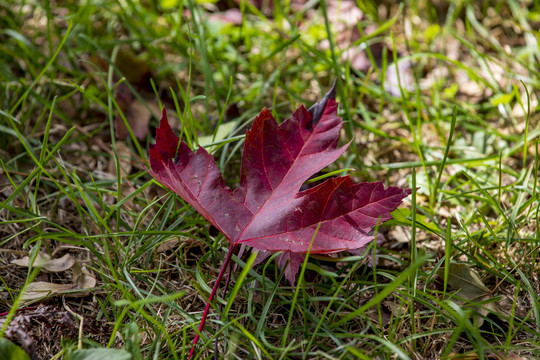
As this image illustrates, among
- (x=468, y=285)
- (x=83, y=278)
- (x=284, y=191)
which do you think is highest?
(x=284, y=191)

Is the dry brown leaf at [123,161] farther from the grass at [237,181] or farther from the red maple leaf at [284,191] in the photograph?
the red maple leaf at [284,191]

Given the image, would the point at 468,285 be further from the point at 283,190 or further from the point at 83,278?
the point at 83,278

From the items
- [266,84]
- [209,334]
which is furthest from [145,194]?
[266,84]

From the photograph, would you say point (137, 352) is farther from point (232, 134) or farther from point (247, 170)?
point (232, 134)

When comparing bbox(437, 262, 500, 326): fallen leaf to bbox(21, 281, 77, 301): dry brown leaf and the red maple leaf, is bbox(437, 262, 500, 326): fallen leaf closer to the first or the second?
the red maple leaf

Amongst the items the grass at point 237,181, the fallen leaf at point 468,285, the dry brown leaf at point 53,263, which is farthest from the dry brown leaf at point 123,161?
the fallen leaf at point 468,285

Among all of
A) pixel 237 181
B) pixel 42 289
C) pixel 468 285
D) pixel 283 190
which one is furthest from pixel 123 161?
pixel 468 285
